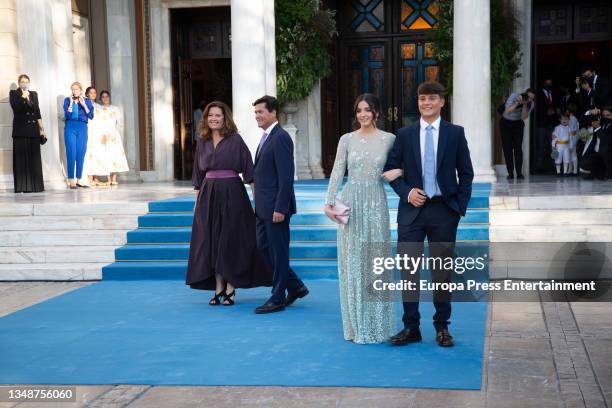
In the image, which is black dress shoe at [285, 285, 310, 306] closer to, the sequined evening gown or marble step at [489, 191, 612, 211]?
the sequined evening gown

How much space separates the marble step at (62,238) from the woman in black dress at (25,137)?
3.40 m

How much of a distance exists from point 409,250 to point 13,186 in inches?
406

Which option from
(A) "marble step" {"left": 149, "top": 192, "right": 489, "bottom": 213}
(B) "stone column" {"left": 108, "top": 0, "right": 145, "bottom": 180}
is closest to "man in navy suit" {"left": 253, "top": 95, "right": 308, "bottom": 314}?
(A) "marble step" {"left": 149, "top": 192, "right": 489, "bottom": 213}

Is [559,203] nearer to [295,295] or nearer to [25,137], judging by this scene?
[295,295]

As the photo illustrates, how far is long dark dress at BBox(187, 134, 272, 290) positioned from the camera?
727cm

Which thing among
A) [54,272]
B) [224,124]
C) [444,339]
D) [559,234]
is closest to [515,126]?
[559,234]

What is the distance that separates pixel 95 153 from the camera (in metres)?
15.1

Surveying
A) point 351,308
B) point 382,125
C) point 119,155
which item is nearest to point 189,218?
point 351,308

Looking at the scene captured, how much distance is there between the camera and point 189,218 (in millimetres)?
10133

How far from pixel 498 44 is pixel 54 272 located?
866 centimetres

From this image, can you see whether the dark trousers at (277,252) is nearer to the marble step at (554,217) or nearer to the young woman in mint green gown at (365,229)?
the young woman in mint green gown at (365,229)

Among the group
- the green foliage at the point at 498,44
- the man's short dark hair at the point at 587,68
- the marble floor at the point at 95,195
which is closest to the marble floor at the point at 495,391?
the marble floor at the point at 95,195

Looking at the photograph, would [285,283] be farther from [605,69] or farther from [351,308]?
[605,69]

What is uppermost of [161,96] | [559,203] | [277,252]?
[161,96]
